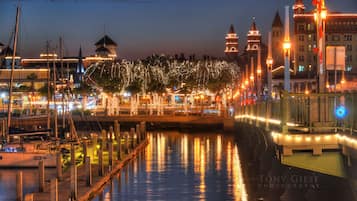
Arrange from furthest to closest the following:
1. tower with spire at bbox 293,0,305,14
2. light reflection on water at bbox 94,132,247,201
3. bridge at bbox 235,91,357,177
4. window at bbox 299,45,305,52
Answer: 1. tower with spire at bbox 293,0,305,14
2. window at bbox 299,45,305,52
3. light reflection on water at bbox 94,132,247,201
4. bridge at bbox 235,91,357,177

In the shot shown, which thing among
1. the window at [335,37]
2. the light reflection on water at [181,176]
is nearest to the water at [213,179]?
the light reflection on water at [181,176]

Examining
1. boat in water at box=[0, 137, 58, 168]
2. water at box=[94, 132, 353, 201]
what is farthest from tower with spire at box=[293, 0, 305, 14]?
boat in water at box=[0, 137, 58, 168]

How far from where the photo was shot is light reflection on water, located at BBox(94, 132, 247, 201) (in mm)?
28688

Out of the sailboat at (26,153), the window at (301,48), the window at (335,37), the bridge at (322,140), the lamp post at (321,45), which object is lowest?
the sailboat at (26,153)

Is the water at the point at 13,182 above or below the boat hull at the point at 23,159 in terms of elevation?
below

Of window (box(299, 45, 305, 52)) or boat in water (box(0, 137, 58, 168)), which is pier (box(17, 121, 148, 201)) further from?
window (box(299, 45, 305, 52))

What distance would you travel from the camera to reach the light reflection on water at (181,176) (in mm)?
28688

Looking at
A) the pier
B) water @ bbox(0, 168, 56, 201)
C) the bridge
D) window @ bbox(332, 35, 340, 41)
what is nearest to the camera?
the bridge

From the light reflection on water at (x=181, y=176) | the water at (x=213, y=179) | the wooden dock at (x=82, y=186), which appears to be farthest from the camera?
the light reflection on water at (x=181, y=176)

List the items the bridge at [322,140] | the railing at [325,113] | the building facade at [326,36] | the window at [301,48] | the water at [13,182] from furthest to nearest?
the window at [301,48]
the building facade at [326,36]
the water at [13,182]
the railing at [325,113]
the bridge at [322,140]

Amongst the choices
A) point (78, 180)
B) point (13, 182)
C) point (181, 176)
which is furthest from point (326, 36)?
point (78, 180)

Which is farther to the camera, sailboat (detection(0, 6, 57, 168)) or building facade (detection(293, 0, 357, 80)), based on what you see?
building facade (detection(293, 0, 357, 80))

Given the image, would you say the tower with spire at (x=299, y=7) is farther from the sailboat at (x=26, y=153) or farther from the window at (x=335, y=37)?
the sailboat at (x=26, y=153)

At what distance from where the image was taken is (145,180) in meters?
33.2
